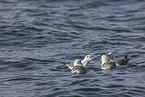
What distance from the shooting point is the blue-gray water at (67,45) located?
14.4 m

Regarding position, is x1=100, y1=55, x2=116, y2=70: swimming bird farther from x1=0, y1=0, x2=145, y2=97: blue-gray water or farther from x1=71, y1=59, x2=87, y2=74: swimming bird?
x1=71, y1=59, x2=87, y2=74: swimming bird

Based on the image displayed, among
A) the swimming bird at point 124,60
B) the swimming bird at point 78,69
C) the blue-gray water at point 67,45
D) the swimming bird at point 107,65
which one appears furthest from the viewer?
the swimming bird at point 124,60

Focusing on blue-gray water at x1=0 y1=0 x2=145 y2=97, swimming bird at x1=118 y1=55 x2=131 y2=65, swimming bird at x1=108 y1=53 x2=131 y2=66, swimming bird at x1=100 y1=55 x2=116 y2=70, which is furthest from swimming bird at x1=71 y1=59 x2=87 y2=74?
swimming bird at x1=118 y1=55 x2=131 y2=65

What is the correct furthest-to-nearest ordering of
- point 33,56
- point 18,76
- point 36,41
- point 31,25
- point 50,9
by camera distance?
point 50,9 < point 31,25 < point 36,41 < point 33,56 < point 18,76

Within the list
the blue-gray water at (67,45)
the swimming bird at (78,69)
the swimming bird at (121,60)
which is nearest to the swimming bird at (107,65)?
the blue-gray water at (67,45)

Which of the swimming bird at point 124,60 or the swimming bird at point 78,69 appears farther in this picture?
the swimming bird at point 124,60

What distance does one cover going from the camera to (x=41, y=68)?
56.5 feet

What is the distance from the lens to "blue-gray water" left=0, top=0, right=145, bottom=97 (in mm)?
14375

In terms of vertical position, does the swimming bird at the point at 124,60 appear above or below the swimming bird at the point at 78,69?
below

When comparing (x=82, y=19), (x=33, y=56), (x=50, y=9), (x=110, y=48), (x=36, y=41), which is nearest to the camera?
(x=33, y=56)

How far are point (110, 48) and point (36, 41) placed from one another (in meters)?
5.41

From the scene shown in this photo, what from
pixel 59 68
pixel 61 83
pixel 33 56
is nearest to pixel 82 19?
pixel 33 56

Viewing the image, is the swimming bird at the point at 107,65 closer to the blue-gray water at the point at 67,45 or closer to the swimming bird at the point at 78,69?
the blue-gray water at the point at 67,45

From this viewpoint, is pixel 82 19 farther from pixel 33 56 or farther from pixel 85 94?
pixel 85 94
